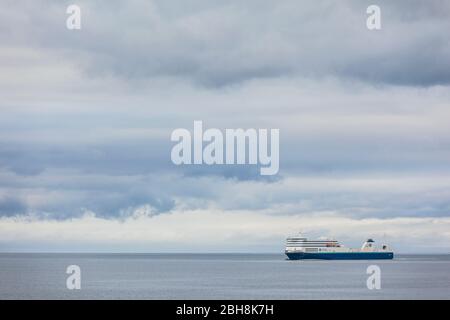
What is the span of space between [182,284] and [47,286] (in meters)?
24.5
